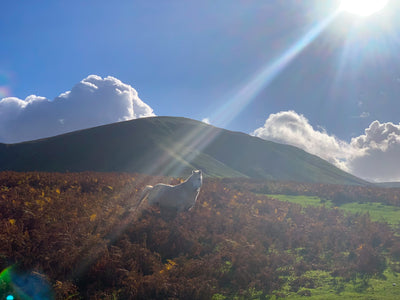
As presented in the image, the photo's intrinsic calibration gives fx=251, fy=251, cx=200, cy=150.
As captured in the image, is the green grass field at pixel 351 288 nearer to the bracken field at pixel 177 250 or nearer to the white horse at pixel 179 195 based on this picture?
the bracken field at pixel 177 250

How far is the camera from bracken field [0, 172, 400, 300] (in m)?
6.51

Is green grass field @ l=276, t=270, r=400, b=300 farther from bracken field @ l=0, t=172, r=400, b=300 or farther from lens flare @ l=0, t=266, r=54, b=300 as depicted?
lens flare @ l=0, t=266, r=54, b=300

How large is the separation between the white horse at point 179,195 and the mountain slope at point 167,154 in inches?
2623

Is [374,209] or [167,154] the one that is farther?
[167,154]

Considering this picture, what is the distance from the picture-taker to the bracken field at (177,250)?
6508mm

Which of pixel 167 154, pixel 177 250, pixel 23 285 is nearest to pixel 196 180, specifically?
pixel 177 250

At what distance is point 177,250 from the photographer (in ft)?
28.8

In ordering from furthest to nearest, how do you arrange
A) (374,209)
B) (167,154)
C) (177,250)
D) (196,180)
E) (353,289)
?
(167,154)
(374,209)
(196,180)
(177,250)
(353,289)

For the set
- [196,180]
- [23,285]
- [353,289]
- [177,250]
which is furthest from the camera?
[196,180]

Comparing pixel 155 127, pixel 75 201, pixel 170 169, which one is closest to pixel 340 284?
pixel 75 201

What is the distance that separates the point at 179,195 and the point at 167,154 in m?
90.6

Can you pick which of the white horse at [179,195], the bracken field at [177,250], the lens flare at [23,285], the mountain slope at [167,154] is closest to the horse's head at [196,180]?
the white horse at [179,195]

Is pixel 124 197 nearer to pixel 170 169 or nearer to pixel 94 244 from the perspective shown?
pixel 94 244

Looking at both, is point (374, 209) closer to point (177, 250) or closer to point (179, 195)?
point (179, 195)
